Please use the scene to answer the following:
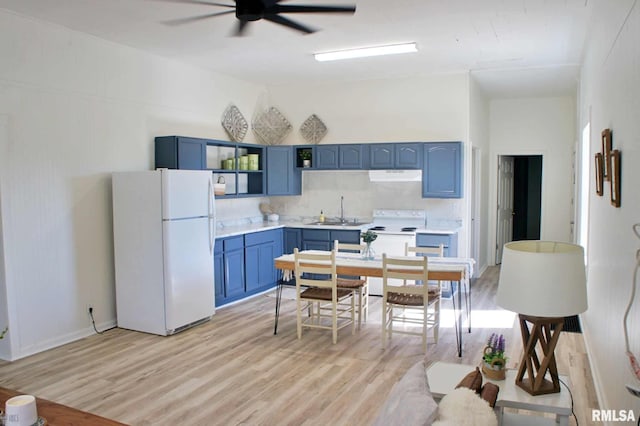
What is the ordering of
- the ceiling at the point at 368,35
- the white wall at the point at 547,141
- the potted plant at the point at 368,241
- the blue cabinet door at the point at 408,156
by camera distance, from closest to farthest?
1. the ceiling at the point at 368,35
2. the potted plant at the point at 368,241
3. the blue cabinet door at the point at 408,156
4. the white wall at the point at 547,141

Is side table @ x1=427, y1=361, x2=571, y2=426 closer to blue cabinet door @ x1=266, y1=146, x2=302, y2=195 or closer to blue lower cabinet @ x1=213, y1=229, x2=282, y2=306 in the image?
blue lower cabinet @ x1=213, y1=229, x2=282, y2=306

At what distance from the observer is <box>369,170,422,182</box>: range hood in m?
6.78

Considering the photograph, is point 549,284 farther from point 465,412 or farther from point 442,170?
point 442,170

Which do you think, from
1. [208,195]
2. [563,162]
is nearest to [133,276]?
[208,195]

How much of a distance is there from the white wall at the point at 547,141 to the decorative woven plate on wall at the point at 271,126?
3.79 m

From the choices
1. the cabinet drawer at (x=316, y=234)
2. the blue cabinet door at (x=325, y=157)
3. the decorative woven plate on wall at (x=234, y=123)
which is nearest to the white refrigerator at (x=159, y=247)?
the decorative woven plate on wall at (x=234, y=123)

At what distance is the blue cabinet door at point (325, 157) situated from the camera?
7.21m

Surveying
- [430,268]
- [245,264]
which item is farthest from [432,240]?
[245,264]

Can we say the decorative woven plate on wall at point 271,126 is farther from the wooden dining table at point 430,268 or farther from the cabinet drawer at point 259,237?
the wooden dining table at point 430,268

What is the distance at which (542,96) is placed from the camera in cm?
863

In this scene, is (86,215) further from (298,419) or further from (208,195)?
(298,419)

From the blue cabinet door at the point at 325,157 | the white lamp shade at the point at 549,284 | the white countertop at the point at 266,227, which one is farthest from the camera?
the blue cabinet door at the point at 325,157

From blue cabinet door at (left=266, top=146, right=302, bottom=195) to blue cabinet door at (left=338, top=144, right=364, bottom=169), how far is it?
2.49ft

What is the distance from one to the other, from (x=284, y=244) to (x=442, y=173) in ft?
7.80
